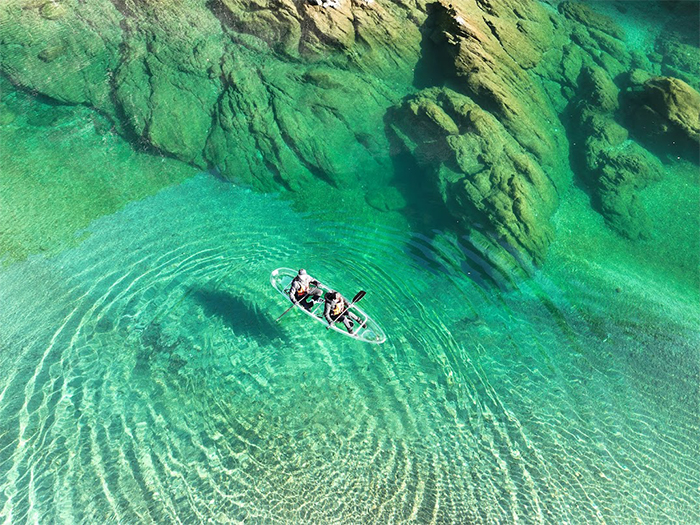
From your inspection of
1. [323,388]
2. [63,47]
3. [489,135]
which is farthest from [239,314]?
[63,47]

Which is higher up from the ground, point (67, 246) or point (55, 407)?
point (67, 246)

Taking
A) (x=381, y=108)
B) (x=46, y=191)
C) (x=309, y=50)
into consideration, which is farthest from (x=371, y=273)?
(x=46, y=191)

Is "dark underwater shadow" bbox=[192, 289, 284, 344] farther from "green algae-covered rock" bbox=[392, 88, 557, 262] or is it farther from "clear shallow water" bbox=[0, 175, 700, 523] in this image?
"green algae-covered rock" bbox=[392, 88, 557, 262]

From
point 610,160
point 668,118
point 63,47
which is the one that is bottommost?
point 63,47

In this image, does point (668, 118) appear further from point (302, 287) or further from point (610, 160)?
point (302, 287)

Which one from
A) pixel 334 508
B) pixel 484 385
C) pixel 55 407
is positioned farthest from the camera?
pixel 484 385

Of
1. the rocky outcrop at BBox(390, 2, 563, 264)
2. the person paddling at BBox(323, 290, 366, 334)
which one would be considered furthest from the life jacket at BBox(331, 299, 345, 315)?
the rocky outcrop at BBox(390, 2, 563, 264)

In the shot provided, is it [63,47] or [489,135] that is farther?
[63,47]

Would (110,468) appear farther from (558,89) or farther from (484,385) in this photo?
(558,89)

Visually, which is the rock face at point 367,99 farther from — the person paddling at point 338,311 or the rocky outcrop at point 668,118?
the person paddling at point 338,311
